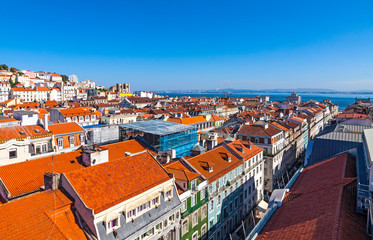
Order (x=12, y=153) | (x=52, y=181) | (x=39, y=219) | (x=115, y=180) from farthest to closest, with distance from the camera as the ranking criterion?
(x=12, y=153) → (x=115, y=180) → (x=52, y=181) → (x=39, y=219)

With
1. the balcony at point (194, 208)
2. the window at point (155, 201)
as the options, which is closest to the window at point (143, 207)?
the window at point (155, 201)

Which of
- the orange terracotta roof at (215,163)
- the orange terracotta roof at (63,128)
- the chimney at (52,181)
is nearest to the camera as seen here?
the chimney at (52,181)

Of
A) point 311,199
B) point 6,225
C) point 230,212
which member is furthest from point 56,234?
point 230,212

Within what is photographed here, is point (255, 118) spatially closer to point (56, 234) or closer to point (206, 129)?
point (206, 129)

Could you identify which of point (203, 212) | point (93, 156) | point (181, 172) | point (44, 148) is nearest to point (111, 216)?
point (181, 172)

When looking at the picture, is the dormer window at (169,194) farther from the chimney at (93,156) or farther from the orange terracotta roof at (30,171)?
the orange terracotta roof at (30,171)

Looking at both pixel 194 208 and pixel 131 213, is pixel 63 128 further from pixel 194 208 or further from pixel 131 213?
pixel 131 213

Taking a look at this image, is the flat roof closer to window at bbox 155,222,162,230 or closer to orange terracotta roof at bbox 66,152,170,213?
orange terracotta roof at bbox 66,152,170,213
